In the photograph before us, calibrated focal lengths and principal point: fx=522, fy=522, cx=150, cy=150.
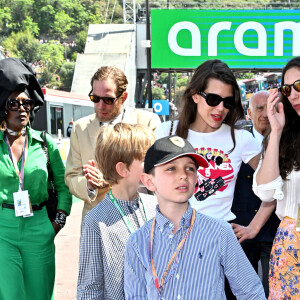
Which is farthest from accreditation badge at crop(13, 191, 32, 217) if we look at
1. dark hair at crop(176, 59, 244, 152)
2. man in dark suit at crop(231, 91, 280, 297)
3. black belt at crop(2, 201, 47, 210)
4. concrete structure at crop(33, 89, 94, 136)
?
concrete structure at crop(33, 89, 94, 136)

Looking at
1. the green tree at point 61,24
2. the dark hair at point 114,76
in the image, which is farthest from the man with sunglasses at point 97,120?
the green tree at point 61,24

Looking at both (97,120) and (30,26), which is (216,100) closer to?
(97,120)

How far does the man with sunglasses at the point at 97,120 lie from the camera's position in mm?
3449

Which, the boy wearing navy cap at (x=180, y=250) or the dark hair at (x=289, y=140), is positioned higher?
the dark hair at (x=289, y=140)

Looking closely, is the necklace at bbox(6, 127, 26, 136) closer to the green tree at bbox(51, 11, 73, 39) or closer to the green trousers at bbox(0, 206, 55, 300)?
the green trousers at bbox(0, 206, 55, 300)

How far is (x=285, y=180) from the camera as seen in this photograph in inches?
108

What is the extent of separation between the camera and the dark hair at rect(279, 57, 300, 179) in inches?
108

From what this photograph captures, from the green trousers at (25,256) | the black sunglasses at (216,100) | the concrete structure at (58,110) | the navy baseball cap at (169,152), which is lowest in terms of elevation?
the green trousers at (25,256)

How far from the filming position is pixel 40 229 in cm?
357

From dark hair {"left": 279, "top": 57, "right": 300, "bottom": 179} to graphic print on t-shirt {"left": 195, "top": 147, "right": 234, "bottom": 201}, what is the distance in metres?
0.33

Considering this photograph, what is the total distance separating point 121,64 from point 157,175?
27559mm

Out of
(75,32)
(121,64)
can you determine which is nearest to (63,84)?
(75,32)

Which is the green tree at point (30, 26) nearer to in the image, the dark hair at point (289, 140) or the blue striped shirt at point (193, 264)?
the dark hair at point (289, 140)

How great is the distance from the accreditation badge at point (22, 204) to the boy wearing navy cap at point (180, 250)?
154cm
